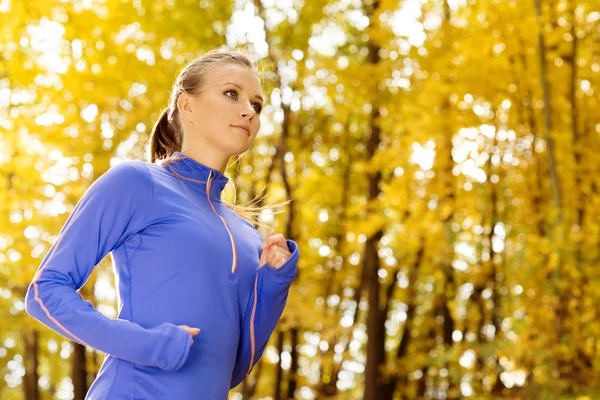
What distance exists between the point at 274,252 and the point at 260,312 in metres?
0.13

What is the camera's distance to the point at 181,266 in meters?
1.43

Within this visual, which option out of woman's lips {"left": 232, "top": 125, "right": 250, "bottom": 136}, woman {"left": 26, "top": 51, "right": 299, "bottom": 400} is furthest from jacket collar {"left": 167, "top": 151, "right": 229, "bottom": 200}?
woman's lips {"left": 232, "top": 125, "right": 250, "bottom": 136}

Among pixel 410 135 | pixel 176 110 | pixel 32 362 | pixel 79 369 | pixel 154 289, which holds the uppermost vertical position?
pixel 176 110

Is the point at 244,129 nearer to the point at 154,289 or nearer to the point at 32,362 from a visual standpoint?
the point at 154,289

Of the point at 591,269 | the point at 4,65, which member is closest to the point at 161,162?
the point at 591,269

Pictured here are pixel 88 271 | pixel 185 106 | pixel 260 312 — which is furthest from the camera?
pixel 185 106

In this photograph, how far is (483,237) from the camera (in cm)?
1126

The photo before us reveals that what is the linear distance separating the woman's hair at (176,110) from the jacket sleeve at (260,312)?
0.19 metres

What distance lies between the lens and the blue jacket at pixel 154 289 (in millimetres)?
1330

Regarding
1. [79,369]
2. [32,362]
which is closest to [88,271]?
[79,369]

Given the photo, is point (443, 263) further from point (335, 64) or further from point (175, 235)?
point (175, 235)

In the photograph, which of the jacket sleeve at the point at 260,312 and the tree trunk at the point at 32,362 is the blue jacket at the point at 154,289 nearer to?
the jacket sleeve at the point at 260,312

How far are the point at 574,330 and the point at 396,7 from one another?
382cm

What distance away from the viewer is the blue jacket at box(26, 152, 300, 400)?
1.33 m
